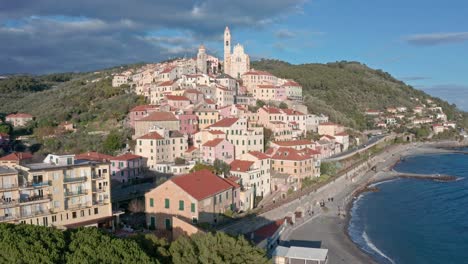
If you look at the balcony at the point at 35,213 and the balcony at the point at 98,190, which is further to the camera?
the balcony at the point at 98,190

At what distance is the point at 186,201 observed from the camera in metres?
27.3

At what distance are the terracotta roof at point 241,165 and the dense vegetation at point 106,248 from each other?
68.8 ft

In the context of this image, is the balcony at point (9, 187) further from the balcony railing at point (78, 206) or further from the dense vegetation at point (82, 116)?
the dense vegetation at point (82, 116)

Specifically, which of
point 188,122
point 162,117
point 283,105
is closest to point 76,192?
point 162,117

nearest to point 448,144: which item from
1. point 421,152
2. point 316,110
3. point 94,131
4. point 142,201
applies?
point 421,152

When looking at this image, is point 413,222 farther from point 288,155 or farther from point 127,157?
point 127,157

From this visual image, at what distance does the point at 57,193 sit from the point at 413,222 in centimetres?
2941

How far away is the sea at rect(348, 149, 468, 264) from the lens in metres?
29.8

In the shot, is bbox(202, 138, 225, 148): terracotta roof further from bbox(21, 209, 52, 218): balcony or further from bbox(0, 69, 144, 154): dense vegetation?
bbox(21, 209, 52, 218): balcony

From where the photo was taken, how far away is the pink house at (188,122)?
173 feet

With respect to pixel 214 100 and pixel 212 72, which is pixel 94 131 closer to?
pixel 214 100

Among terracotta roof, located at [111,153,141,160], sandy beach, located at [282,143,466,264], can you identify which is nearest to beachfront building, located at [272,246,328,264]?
sandy beach, located at [282,143,466,264]

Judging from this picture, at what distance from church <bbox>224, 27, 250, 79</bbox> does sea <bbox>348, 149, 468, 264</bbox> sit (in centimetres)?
4084

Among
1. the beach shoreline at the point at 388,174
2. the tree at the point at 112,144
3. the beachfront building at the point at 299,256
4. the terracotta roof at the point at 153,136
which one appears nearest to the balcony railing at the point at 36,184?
the beachfront building at the point at 299,256
